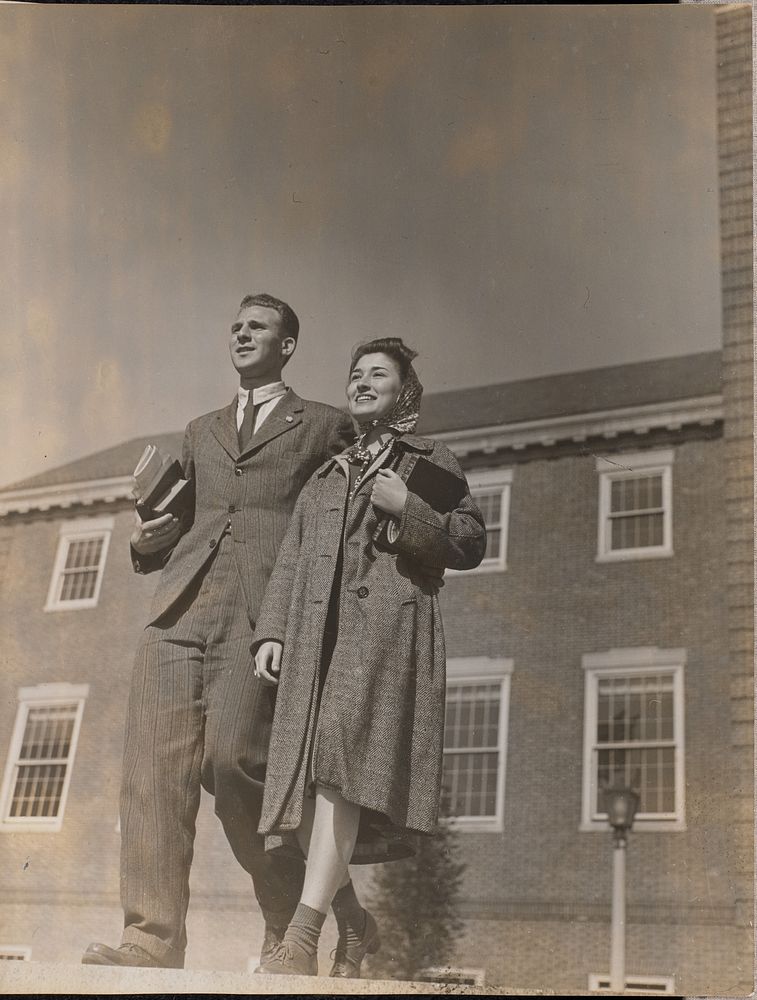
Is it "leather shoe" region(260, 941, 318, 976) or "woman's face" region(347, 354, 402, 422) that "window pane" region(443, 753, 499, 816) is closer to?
"leather shoe" region(260, 941, 318, 976)

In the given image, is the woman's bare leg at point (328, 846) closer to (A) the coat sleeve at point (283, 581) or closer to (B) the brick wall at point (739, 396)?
(A) the coat sleeve at point (283, 581)

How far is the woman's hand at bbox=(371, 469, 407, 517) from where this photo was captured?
5.65 m

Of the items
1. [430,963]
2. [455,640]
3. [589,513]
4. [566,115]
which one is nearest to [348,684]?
[455,640]

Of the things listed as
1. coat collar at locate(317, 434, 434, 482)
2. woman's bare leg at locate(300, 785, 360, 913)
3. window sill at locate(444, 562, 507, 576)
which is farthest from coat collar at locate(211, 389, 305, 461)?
woman's bare leg at locate(300, 785, 360, 913)

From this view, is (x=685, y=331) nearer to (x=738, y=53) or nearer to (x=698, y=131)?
(x=698, y=131)

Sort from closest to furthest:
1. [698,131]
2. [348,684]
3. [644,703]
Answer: [348,684] < [644,703] < [698,131]

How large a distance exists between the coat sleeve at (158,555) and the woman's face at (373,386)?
2.58 ft

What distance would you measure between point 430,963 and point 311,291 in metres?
3.19

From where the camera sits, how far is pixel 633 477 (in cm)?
632

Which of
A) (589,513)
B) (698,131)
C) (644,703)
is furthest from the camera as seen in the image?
(698,131)

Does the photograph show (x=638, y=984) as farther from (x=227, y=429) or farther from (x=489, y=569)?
(x=227, y=429)

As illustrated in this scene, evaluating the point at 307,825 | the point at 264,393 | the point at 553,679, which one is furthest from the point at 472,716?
the point at 264,393

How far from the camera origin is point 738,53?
704 cm

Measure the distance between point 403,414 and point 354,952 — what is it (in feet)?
7.54
